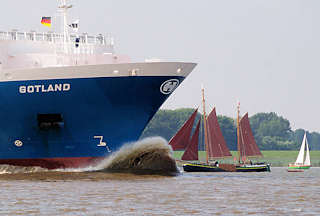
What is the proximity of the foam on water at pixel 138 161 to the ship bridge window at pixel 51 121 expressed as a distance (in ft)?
8.85

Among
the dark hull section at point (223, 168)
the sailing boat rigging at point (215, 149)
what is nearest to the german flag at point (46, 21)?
the sailing boat rigging at point (215, 149)

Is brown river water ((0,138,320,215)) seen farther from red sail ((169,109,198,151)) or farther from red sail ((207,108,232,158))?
red sail ((207,108,232,158))

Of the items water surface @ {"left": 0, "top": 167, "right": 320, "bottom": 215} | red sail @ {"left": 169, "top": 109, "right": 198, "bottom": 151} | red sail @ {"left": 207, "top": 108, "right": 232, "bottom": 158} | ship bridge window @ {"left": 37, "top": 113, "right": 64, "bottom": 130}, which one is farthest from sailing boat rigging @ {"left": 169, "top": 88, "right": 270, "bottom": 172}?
water surface @ {"left": 0, "top": 167, "right": 320, "bottom": 215}

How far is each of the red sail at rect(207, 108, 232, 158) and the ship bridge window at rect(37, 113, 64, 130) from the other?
1636 inches

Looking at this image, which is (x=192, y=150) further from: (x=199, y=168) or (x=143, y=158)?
(x=143, y=158)

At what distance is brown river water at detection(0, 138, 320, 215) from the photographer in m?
24.7

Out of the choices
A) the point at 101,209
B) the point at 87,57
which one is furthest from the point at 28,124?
the point at 101,209

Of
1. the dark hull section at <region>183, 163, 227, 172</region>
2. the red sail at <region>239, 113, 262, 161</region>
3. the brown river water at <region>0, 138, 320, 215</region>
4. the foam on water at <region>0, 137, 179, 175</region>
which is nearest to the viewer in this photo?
the brown river water at <region>0, 138, 320, 215</region>

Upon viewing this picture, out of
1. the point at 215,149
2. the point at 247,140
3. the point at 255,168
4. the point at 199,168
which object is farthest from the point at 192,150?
the point at 247,140

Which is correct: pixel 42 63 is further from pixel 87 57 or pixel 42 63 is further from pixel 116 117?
pixel 116 117

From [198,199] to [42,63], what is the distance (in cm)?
2123

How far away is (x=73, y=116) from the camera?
4200cm

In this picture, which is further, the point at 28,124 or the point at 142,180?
the point at 28,124

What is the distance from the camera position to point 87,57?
4738 centimetres
